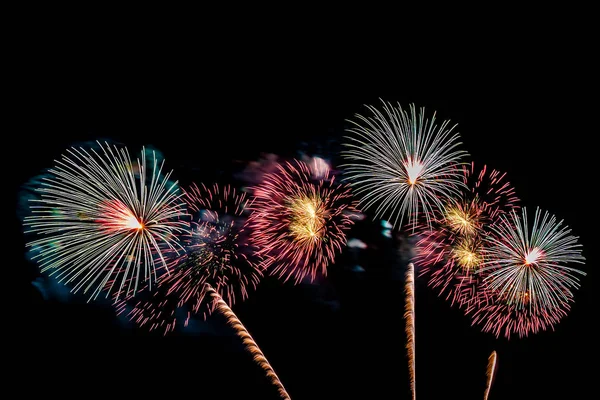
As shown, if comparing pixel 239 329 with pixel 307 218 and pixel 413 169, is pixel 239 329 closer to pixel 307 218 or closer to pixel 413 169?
pixel 307 218

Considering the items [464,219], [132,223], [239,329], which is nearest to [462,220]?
[464,219]

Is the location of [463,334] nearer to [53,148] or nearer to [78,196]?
[78,196]

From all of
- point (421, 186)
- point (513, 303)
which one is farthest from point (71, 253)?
point (513, 303)

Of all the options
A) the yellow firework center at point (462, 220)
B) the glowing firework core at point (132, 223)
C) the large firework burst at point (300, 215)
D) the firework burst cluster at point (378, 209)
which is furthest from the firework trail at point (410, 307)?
the glowing firework core at point (132, 223)

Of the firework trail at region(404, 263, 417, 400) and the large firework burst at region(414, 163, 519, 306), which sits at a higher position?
the large firework burst at region(414, 163, 519, 306)

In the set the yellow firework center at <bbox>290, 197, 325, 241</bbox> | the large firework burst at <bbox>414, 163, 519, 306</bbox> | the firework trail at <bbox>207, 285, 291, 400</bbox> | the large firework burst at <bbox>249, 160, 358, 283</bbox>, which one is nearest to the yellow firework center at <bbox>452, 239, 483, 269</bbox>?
the large firework burst at <bbox>414, 163, 519, 306</bbox>

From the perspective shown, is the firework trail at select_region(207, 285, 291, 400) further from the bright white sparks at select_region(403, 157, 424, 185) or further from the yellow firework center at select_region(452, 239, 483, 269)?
the yellow firework center at select_region(452, 239, 483, 269)

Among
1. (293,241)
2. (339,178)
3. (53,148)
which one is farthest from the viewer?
(53,148)
